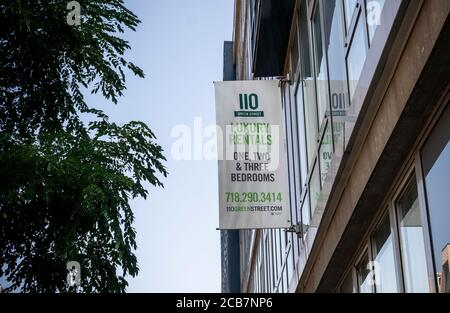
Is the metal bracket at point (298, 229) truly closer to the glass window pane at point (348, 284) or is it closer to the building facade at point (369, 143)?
the building facade at point (369, 143)

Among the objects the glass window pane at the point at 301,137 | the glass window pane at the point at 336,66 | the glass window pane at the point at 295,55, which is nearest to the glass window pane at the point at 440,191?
the glass window pane at the point at 336,66

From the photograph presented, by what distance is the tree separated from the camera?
1180 cm

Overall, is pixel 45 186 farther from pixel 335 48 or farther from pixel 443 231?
pixel 443 231

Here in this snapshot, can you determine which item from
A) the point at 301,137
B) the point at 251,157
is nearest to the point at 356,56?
the point at 251,157

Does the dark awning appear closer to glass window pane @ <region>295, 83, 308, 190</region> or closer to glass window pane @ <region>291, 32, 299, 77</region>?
glass window pane @ <region>291, 32, 299, 77</region>

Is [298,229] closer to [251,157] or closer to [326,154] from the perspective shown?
[251,157]

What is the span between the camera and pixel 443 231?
23.4 ft

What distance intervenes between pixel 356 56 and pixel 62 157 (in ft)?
15.0

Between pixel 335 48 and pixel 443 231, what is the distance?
4.17 meters

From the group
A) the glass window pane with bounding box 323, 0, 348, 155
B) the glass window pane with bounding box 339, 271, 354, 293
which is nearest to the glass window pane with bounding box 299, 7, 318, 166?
the glass window pane with bounding box 323, 0, 348, 155

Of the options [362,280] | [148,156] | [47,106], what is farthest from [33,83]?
[362,280]

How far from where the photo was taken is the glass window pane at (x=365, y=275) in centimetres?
1002

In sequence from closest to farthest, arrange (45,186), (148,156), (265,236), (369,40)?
(369,40) < (45,186) < (148,156) < (265,236)

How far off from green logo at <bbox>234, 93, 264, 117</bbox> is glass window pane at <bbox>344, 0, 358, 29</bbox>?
421 cm
